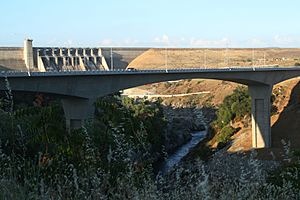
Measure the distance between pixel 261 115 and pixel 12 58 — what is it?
53.0m

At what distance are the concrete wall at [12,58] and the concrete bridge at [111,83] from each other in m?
50.7

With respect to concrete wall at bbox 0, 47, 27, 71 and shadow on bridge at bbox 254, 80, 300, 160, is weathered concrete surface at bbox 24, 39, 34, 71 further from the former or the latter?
shadow on bridge at bbox 254, 80, 300, 160

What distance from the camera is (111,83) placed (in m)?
30.5

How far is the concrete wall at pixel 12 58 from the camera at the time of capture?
81.2m

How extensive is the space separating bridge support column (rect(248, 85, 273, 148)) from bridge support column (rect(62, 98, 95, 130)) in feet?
62.2

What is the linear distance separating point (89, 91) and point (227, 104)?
88.8 feet

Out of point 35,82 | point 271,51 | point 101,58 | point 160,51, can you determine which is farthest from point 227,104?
point 271,51

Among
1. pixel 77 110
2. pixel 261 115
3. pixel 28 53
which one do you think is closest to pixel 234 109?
pixel 261 115

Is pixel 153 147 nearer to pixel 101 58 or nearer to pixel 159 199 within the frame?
pixel 159 199

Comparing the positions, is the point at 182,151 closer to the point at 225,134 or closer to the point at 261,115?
the point at 225,134

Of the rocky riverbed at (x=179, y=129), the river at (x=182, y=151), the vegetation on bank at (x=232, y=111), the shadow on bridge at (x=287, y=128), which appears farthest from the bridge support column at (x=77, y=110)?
the vegetation on bank at (x=232, y=111)

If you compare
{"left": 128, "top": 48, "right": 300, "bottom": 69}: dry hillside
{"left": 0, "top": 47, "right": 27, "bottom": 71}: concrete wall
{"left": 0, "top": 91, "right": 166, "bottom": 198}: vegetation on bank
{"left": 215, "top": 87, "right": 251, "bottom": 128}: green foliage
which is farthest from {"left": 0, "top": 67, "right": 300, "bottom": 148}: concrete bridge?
{"left": 128, "top": 48, "right": 300, "bottom": 69}: dry hillside

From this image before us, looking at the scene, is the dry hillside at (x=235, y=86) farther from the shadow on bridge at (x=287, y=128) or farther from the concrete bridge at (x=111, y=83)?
the concrete bridge at (x=111, y=83)

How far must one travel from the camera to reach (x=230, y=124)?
162 feet
